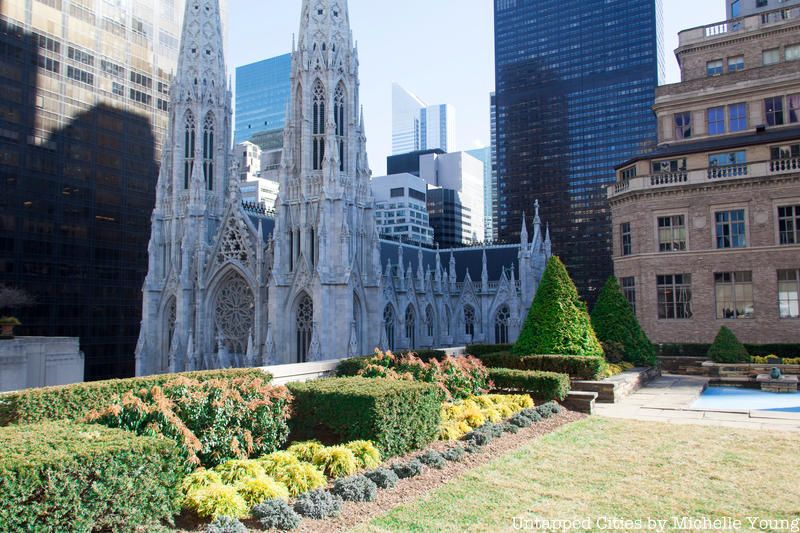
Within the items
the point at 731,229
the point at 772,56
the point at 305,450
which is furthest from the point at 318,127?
the point at 305,450

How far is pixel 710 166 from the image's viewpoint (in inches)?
1484

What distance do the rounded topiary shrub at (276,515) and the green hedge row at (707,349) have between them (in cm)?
3079

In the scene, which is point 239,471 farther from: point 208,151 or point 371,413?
point 208,151

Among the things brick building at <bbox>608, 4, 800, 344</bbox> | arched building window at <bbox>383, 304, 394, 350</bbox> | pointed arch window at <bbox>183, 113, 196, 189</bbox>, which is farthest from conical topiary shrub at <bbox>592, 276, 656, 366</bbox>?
pointed arch window at <bbox>183, 113, 196, 189</bbox>

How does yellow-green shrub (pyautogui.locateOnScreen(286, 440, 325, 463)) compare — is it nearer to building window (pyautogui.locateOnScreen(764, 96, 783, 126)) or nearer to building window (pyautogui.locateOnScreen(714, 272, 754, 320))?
building window (pyautogui.locateOnScreen(714, 272, 754, 320))

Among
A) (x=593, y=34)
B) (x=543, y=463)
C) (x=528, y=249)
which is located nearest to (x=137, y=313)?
(x=528, y=249)

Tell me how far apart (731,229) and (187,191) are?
37.8 metres

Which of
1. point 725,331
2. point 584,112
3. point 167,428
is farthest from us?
point 584,112

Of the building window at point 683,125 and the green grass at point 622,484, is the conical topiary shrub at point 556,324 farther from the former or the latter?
the building window at point 683,125

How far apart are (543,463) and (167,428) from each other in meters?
7.89

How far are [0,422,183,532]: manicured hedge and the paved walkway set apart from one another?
14471mm

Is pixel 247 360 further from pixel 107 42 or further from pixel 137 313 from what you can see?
pixel 107 42

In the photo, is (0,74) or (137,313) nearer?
(0,74)

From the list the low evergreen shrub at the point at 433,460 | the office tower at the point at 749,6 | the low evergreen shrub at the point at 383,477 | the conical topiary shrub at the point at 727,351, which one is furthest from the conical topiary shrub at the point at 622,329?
the office tower at the point at 749,6
